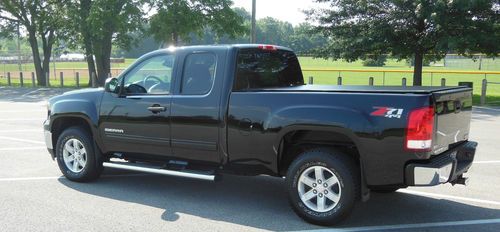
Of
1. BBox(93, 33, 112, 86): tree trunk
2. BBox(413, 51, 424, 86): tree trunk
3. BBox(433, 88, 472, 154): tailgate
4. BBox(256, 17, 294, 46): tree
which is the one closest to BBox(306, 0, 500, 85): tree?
BBox(413, 51, 424, 86): tree trunk

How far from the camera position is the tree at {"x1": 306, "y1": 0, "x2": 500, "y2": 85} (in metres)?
17.9

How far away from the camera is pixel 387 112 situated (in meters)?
4.59

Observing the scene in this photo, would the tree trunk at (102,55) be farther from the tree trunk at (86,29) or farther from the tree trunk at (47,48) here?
the tree trunk at (47,48)

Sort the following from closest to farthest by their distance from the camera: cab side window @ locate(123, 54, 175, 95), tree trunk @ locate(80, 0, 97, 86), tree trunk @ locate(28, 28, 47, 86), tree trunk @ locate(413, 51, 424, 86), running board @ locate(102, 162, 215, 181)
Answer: running board @ locate(102, 162, 215, 181)
cab side window @ locate(123, 54, 175, 95)
tree trunk @ locate(413, 51, 424, 86)
tree trunk @ locate(80, 0, 97, 86)
tree trunk @ locate(28, 28, 47, 86)

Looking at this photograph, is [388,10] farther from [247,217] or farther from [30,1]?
[30,1]

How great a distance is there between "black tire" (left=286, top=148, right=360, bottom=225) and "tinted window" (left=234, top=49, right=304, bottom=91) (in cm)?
111

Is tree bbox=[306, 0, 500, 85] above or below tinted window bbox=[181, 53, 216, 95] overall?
above

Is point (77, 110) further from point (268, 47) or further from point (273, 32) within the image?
point (273, 32)

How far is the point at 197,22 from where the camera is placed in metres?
27.7

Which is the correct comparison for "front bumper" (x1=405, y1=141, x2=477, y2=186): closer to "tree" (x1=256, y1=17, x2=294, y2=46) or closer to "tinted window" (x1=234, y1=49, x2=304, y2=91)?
"tinted window" (x1=234, y1=49, x2=304, y2=91)

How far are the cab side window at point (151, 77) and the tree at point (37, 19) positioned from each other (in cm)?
2674

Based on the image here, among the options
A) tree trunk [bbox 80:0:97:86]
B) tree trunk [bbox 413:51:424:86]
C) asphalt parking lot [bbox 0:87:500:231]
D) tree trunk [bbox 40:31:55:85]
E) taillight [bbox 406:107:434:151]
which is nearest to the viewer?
taillight [bbox 406:107:434:151]

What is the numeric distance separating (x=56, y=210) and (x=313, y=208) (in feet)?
8.92

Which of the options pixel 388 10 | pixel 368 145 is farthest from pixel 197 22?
pixel 368 145
